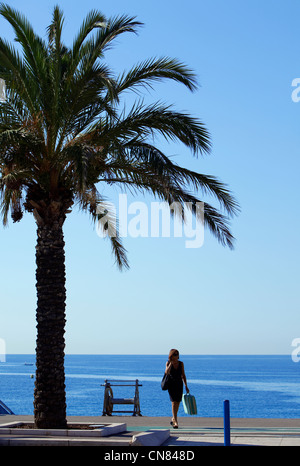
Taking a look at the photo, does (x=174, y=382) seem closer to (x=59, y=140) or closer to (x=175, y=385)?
(x=175, y=385)

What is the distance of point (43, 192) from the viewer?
1368cm

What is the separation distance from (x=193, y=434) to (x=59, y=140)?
20.3 ft

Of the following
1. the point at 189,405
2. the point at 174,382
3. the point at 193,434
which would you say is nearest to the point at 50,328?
the point at 174,382

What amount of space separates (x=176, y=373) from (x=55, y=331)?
2.97m

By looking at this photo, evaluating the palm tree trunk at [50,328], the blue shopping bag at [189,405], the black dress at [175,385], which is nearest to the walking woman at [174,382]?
the black dress at [175,385]

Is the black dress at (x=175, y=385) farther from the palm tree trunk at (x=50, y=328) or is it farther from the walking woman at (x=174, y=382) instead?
the palm tree trunk at (x=50, y=328)

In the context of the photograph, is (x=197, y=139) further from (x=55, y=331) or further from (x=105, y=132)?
(x=55, y=331)

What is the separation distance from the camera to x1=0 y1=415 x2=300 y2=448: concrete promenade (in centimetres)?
1160

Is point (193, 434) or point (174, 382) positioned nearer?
point (193, 434)

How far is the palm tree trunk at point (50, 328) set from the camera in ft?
42.9

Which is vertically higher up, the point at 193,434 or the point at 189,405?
the point at 189,405

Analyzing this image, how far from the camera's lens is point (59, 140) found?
44.6 ft

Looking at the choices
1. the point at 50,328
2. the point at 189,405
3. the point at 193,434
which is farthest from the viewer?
the point at 189,405
